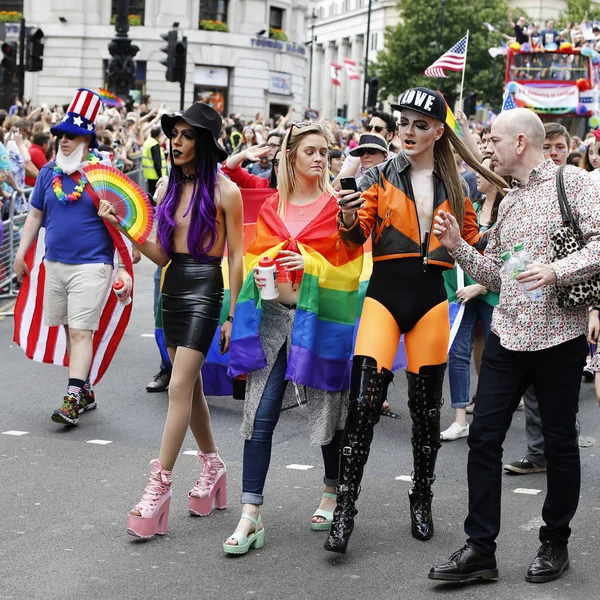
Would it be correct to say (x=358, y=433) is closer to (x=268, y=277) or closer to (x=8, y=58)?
(x=268, y=277)

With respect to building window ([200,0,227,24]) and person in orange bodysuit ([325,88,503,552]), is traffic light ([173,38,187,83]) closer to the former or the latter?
person in orange bodysuit ([325,88,503,552])

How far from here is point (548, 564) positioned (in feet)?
15.8

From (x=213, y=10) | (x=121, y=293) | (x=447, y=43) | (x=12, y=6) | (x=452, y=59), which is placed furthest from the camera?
(x=447, y=43)

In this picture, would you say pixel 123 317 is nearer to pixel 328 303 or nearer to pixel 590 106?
pixel 328 303

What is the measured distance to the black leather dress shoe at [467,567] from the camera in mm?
4680

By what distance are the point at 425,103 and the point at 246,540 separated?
2.13 m

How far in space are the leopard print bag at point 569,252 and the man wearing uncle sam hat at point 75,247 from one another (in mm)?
3576

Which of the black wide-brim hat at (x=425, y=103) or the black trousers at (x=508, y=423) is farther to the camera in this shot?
the black wide-brim hat at (x=425, y=103)

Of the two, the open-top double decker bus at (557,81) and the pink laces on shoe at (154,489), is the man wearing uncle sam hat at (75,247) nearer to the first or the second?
the pink laces on shoe at (154,489)

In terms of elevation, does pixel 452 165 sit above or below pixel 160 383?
above

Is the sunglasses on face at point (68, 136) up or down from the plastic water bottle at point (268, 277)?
up

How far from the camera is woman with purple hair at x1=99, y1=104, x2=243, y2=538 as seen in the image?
5309 mm

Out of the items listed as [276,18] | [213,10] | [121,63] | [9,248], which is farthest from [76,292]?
[276,18]

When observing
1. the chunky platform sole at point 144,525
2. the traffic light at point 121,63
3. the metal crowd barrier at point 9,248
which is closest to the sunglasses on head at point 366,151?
the chunky platform sole at point 144,525
